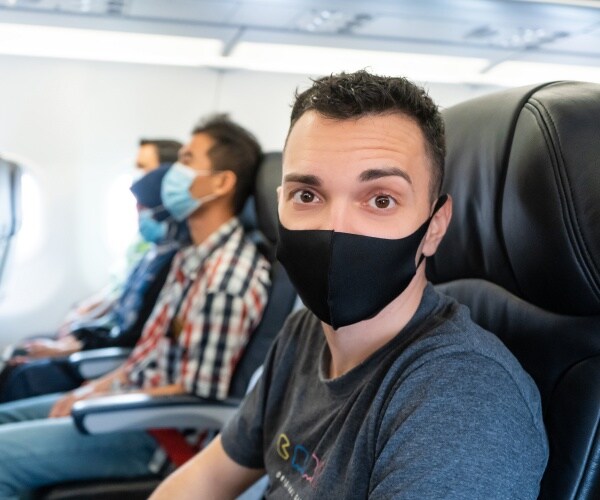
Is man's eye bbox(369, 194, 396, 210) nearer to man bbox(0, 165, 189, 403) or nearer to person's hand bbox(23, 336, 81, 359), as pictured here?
man bbox(0, 165, 189, 403)

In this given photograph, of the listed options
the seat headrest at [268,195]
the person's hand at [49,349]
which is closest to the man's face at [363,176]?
the seat headrest at [268,195]

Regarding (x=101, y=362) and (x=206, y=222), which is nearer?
(x=206, y=222)

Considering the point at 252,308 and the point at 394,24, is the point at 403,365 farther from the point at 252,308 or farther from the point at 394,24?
the point at 394,24

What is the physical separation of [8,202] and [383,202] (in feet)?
8.45

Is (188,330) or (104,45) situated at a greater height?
(104,45)

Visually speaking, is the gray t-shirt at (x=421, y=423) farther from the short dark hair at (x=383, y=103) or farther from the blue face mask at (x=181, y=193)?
the blue face mask at (x=181, y=193)

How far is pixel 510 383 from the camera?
42.1 inches

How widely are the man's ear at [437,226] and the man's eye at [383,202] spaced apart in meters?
0.10

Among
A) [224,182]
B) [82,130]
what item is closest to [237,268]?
[224,182]

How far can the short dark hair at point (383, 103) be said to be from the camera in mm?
1253

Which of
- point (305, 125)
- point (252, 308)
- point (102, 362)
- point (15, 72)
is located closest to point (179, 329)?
point (252, 308)

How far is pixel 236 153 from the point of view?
2.77m

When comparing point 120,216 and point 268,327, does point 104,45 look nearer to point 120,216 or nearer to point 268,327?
point 120,216

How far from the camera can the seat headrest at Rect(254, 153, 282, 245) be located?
103 inches
